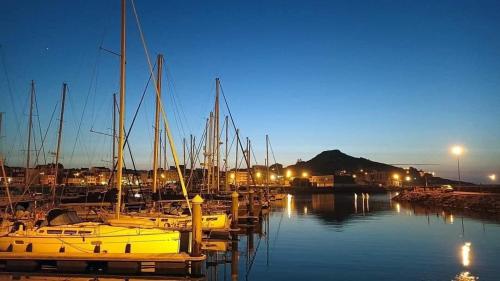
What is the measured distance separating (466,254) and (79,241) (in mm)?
24341

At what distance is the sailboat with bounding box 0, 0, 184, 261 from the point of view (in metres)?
21.1

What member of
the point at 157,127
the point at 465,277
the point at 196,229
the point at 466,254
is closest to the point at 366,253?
the point at 466,254

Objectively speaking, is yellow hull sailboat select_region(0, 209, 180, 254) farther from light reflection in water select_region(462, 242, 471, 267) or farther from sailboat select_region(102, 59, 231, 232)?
light reflection in water select_region(462, 242, 471, 267)

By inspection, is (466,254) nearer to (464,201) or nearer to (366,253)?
(366,253)

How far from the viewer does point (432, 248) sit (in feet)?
97.7

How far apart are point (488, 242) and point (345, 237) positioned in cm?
1115

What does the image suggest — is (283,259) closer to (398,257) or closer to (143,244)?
(398,257)

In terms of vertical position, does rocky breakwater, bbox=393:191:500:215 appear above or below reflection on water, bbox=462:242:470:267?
above

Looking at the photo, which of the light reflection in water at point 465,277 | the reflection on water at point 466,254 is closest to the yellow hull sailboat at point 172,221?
the light reflection in water at point 465,277

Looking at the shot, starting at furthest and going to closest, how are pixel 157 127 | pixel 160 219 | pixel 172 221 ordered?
pixel 157 127
pixel 172 221
pixel 160 219

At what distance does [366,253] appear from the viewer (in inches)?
1109

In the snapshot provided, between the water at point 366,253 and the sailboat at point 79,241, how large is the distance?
178cm

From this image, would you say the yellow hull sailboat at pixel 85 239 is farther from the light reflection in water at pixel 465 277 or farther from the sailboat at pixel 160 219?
the light reflection in water at pixel 465 277

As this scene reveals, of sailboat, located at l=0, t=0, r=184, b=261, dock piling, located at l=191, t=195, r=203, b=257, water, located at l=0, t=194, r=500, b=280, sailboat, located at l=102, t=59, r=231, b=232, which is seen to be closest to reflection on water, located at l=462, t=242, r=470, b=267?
water, located at l=0, t=194, r=500, b=280
